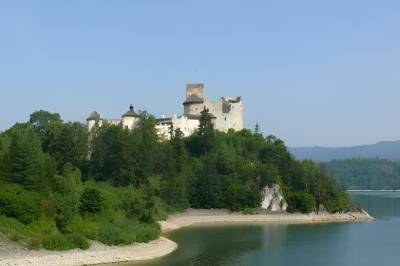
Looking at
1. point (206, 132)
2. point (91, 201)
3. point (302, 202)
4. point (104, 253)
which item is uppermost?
point (206, 132)

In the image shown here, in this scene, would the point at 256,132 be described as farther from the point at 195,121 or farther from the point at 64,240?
the point at 64,240

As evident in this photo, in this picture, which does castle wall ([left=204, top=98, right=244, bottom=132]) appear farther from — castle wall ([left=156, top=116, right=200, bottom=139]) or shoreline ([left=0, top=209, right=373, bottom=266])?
shoreline ([left=0, top=209, right=373, bottom=266])

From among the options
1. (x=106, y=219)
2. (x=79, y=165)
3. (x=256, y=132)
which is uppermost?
(x=256, y=132)

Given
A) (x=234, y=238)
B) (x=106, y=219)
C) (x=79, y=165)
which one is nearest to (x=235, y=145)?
(x=79, y=165)

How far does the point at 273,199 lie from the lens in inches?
2480

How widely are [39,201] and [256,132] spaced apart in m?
42.1

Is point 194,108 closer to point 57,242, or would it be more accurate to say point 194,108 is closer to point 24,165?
point 24,165

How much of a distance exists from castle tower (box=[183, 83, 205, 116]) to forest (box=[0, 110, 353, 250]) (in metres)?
4.49

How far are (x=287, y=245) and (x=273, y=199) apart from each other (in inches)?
816

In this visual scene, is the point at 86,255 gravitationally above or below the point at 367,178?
below

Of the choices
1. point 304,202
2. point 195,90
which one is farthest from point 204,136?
point 304,202

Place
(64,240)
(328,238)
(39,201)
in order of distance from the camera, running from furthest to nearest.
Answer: (328,238), (39,201), (64,240)

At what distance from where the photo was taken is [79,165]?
184ft

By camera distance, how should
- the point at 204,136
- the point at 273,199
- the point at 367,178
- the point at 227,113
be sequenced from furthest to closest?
1. the point at 367,178
2. the point at 227,113
3. the point at 204,136
4. the point at 273,199
